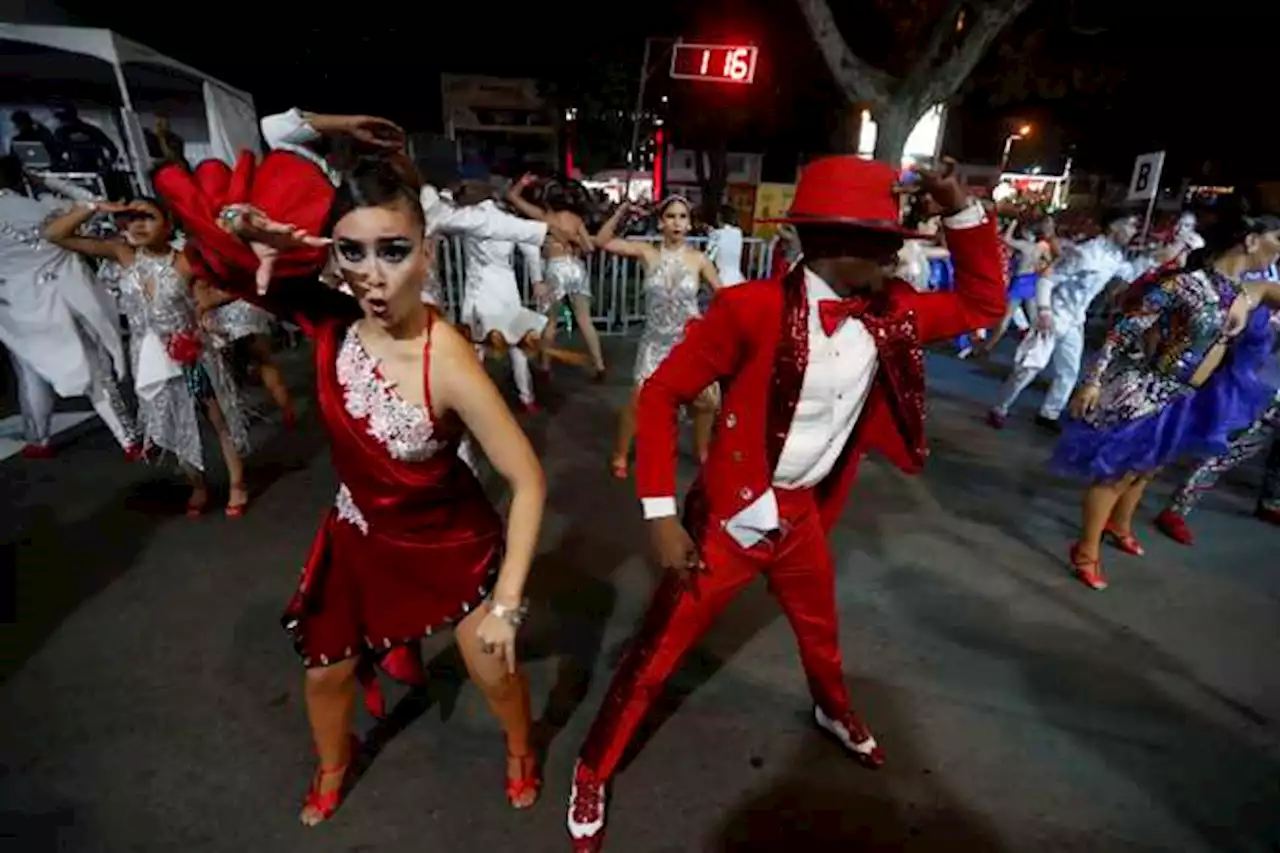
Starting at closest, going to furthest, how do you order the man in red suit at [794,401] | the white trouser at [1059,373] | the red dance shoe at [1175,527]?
1. the man in red suit at [794,401]
2. the red dance shoe at [1175,527]
3. the white trouser at [1059,373]

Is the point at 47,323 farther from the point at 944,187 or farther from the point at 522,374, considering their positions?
the point at 944,187

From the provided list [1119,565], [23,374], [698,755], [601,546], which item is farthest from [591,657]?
[23,374]

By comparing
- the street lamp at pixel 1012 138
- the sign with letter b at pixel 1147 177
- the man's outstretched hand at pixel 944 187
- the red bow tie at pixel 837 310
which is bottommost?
the red bow tie at pixel 837 310

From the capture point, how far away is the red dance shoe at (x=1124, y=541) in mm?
4230

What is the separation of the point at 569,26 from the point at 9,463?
15.2m

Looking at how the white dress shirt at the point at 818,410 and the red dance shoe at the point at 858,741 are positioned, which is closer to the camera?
the white dress shirt at the point at 818,410

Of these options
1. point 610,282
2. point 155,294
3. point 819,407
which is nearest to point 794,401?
point 819,407

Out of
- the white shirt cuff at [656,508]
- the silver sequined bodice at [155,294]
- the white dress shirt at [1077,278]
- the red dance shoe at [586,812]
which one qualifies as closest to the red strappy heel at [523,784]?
the red dance shoe at [586,812]

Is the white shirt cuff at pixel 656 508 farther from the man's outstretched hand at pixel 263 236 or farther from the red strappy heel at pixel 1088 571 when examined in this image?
the red strappy heel at pixel 1088 571

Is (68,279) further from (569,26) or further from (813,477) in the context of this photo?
(569,26)

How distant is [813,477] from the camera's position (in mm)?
2152

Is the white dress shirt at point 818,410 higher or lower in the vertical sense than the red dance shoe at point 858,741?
higher

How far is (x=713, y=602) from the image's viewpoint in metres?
2.14

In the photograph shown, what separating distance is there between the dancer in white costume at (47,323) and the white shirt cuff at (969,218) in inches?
215
